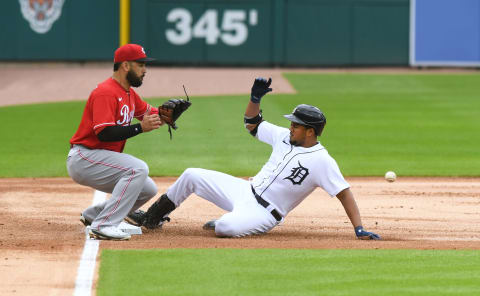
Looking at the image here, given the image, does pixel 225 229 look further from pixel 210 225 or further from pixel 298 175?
pixel 298 175

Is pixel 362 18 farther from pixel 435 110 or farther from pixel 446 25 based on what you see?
pixel 435 110

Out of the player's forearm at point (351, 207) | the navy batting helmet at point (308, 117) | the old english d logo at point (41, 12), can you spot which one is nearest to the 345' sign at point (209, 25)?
the old english d logo at point (41, 12)

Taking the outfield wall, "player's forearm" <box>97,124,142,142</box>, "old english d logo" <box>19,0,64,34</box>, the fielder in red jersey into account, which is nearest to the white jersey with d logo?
the fielder in red jersey

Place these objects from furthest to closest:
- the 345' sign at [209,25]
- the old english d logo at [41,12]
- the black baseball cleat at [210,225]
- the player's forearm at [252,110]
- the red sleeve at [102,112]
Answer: the 345' sign at [209,25]
the old english d logo at [41,12]
the black baseball cleat at [210,225]
the player's forearm at [252,110]
the red sleeve at [102,112]

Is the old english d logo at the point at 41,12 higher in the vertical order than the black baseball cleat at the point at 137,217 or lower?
higher

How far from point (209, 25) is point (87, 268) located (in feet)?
72.9

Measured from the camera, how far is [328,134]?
17.6 metres

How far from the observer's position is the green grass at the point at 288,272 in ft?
21.3

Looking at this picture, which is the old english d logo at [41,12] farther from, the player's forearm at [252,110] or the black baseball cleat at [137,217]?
the player's forearm at [252,110]

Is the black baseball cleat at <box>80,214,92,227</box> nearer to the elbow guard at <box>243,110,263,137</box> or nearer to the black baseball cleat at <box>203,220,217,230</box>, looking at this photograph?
the black baseball cleat at <box>203,220,217,230</box>

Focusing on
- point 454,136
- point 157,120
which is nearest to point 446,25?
point 454,136

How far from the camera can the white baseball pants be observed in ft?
27.9

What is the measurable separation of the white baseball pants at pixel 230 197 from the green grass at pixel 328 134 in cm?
457

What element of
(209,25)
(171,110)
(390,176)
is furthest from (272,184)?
(209,25)
